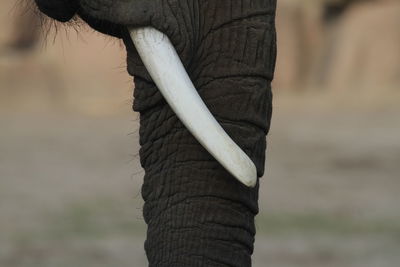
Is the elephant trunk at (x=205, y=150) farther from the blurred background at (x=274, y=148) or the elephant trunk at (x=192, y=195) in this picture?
the blurred background at (x=274, y=148)

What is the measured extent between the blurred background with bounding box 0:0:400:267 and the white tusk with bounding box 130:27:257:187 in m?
1.55

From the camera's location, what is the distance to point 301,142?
9648 mm

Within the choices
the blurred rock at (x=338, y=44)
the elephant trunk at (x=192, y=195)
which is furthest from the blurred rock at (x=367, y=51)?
the elephant trunk at (x=192, y=195)

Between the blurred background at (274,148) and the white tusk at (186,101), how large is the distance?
1552 millimetres

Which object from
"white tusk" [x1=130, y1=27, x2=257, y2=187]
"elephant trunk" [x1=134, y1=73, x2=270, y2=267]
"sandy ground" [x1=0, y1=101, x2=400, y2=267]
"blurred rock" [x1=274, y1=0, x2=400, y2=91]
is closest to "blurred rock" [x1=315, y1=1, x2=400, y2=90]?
"blurred rock" [x1=274, y1=0, x2=400, y2=91]

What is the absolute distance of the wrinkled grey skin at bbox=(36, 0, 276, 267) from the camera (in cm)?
247

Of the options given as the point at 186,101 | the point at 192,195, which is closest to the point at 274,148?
the point at 192,195

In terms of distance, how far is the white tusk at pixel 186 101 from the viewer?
2.33m

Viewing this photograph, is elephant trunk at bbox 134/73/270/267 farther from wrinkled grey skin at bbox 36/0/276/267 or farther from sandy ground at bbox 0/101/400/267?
sandy ground at bbox 0/101/400/267

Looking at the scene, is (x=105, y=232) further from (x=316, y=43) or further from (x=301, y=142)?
(x=316, y=43)

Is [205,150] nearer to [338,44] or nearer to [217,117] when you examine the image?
[217,117]

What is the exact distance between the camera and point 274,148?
9391 millimetres

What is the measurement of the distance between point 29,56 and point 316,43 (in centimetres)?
206

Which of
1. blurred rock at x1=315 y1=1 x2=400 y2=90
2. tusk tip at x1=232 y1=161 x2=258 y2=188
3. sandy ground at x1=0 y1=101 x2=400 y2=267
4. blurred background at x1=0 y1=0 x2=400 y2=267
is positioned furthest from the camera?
blurred rock at x1=315 y1=1 x2=400 y2=90
